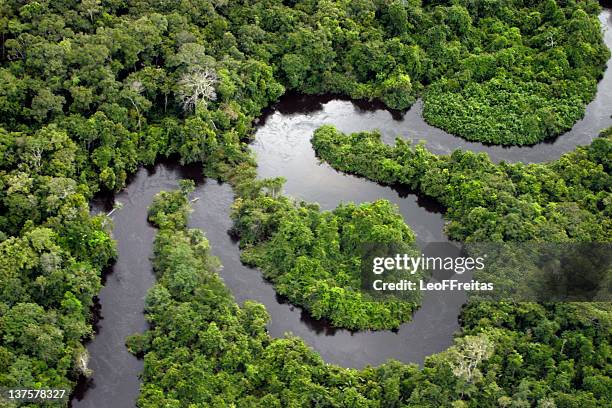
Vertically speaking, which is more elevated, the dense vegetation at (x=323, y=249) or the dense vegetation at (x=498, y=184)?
the dense vegetation at (x=498, y=184)

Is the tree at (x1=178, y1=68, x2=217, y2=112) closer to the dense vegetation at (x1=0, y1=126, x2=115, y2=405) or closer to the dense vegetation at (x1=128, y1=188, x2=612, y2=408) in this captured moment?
the dense vegetation at (x1=0, y1=126, x2=115, y2=405)

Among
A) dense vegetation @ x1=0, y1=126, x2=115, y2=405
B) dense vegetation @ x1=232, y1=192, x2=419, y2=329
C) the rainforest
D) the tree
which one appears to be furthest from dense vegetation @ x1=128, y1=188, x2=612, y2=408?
the tree

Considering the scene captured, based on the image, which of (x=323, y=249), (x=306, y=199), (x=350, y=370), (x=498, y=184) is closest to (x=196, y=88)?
(x=306, y=199)

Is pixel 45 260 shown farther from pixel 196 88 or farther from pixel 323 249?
pixel 196 88

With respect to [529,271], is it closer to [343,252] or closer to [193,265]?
[343,252]

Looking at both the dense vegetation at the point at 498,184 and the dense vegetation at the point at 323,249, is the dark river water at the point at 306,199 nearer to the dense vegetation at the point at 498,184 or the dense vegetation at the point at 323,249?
the dense vegetation at the point at 323,249

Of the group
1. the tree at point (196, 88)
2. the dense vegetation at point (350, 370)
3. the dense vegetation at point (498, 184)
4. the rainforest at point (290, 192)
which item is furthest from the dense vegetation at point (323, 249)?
the tree at point (196, 88)

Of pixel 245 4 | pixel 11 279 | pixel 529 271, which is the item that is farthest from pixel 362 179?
pixel 11 279
